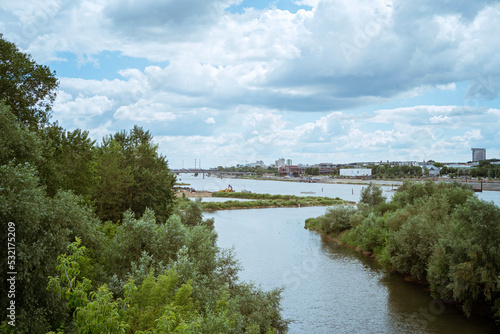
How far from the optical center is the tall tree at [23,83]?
866 inches

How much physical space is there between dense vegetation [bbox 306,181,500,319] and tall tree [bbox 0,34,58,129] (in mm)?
30376

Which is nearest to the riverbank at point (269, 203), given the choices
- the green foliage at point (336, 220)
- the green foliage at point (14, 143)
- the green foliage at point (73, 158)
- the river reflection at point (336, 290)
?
the green foliage at point (336, 220)

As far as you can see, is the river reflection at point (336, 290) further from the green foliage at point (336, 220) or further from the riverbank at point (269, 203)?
the riverbank at point (269, 203)

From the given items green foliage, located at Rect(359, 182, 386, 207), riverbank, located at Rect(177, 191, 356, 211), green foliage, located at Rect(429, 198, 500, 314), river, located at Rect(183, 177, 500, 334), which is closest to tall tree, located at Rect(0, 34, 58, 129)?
river, located at Rect(183, 177, 500, 334)

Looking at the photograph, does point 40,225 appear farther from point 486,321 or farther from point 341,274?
point 341,274

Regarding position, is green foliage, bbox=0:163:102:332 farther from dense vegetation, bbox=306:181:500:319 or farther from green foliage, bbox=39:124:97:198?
dense vegetation, bbox=306:181:500:319

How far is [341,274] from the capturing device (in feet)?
136

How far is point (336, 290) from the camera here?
35.9 metres

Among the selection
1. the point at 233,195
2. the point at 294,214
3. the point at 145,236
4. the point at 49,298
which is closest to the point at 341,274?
the point at 145,236

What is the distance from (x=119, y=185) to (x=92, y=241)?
18.7 meters

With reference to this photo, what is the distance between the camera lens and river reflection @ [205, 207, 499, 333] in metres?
28.2

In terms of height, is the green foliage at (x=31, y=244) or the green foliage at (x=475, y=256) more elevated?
the green foliage at (x=31, y=244)

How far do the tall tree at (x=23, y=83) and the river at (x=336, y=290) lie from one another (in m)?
19.3

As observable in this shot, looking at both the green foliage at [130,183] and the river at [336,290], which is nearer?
the river at [336,290]
